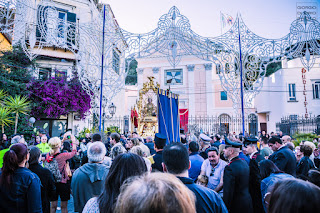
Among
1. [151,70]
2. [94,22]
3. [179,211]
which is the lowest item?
[179,211]

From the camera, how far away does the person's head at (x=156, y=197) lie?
3.23 ft

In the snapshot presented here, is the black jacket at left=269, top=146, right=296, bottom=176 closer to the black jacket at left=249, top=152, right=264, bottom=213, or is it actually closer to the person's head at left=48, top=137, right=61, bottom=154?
the black jacket at left=249, top=152, right=264, bottom=213

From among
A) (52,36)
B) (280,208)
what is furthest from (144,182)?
(52,36)

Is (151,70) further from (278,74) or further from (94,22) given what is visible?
(94,22)

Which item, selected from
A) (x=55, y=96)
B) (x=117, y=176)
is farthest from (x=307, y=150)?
(x=55, y=96)

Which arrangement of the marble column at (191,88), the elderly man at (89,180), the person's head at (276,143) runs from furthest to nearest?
the marble column at (191,88), the person's head at (276,143), the elderly man at (89,180)

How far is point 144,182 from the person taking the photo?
1.07 meters

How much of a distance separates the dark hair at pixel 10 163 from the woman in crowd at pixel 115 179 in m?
1.38

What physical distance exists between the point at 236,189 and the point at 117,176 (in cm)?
203

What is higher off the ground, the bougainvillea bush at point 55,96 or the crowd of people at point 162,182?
the bougainvillea bush at point 55,96

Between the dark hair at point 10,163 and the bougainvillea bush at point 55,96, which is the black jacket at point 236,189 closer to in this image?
the dark hair at point 10,163

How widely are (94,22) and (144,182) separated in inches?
356

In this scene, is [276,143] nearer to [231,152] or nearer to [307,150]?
[307,150]

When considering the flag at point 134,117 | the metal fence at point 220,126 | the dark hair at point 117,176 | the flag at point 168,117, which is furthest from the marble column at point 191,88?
the dark hair at point 117,176
